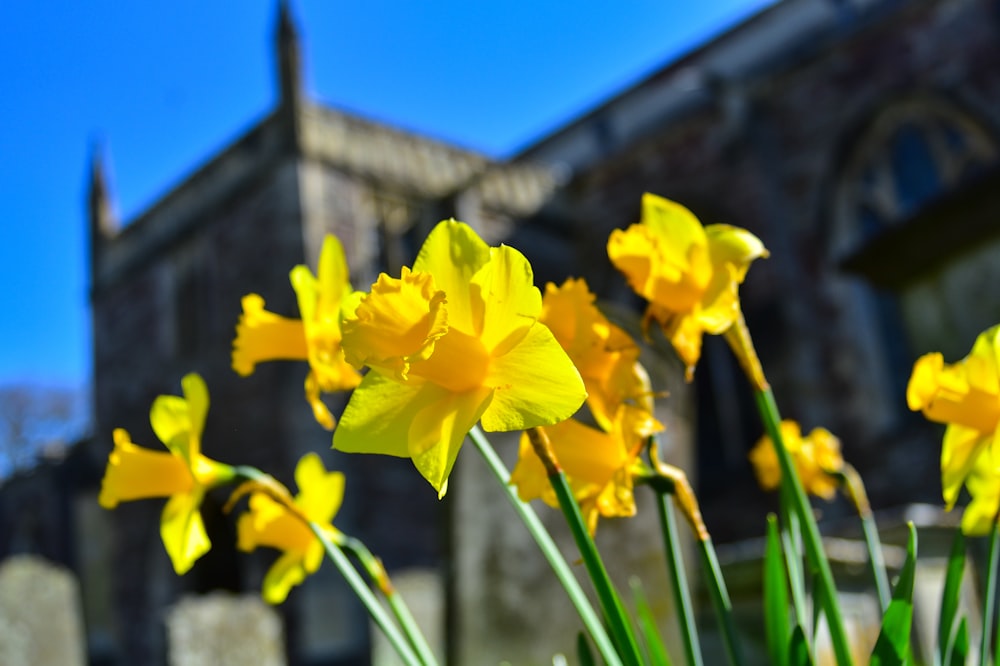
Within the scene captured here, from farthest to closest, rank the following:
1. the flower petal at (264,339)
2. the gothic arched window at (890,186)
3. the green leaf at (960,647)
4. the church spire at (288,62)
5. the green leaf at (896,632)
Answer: the church spire at (288,62) → the gothic arched window at (890,186) → the flower petal at (264,339) → the green leaf at (960,647) → the green leaf at (896,632)

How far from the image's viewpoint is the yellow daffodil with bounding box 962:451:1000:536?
2.76 ft

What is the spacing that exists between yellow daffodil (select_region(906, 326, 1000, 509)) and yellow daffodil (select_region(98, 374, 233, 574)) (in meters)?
0.59

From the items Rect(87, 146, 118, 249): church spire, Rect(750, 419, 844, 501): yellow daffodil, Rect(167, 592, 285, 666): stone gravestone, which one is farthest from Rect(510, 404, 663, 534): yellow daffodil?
Rect(87, 146, 118, 249): church spire

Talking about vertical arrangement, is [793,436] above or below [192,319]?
below

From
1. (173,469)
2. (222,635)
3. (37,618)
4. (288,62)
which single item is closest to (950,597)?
(173,469)

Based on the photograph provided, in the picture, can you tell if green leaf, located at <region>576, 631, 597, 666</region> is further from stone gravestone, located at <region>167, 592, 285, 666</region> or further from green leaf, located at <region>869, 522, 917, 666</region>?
stone gravestone, located at <region>167, 592, 285, 666</region>

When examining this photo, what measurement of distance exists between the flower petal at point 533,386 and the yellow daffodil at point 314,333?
234 millimetres

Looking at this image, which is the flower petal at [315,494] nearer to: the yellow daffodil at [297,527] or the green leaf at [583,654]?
the yellow daffodil at [297,527]

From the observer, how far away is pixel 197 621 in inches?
156

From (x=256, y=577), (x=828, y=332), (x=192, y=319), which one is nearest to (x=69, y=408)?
(x=192, y=319)

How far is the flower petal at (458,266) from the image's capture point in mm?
618

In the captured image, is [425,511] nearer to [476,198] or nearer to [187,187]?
[476,198]

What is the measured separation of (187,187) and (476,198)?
3.69m

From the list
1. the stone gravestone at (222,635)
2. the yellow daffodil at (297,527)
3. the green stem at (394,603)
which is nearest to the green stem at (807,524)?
the green stem at (394,603)
